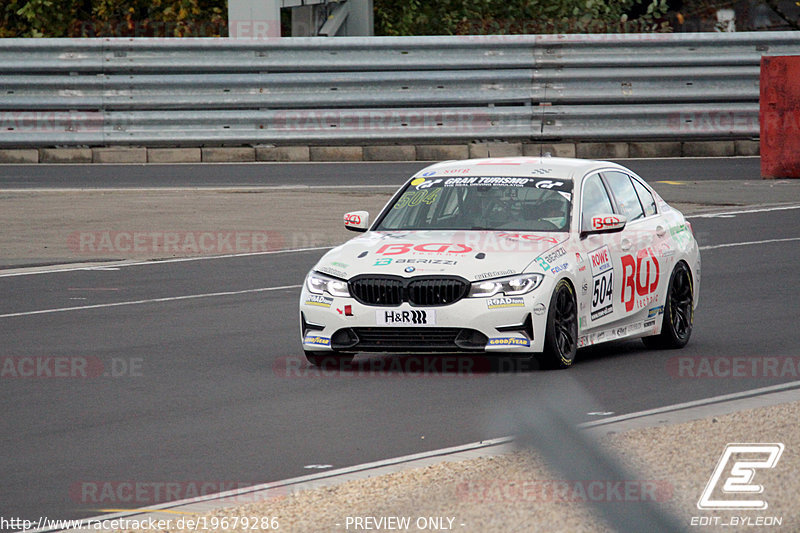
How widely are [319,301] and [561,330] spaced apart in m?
1.57

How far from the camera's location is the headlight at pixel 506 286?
32.1ft

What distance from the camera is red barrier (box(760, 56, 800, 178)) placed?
23266 mm

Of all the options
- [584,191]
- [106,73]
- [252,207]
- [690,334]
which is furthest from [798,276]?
[106,73]

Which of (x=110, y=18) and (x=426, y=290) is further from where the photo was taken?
(x=110, y=18)

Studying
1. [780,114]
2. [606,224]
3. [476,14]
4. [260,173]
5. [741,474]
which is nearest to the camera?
[741,474]

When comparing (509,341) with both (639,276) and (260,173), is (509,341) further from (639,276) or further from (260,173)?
(260,173)

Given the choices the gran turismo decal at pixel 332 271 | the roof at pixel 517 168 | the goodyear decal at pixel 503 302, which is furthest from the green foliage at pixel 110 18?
the goodyear decal at pixel 503 302

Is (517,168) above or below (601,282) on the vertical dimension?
above

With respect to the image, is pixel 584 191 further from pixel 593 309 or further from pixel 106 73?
pixel 106 73

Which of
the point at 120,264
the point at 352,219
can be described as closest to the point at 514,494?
the point at 352,219

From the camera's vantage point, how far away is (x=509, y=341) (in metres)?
9.83

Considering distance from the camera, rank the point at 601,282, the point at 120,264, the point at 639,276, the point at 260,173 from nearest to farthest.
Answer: the point at 601,282 < the point at 639,276 < the point at 120,264 < the point at 260,173

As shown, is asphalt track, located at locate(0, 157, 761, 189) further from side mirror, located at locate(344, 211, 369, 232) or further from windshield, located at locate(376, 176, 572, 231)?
side mirror, located at locate(344, 211, 369, 232)

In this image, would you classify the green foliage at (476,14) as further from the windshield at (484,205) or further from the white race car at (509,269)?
the windshield at (484,205)
